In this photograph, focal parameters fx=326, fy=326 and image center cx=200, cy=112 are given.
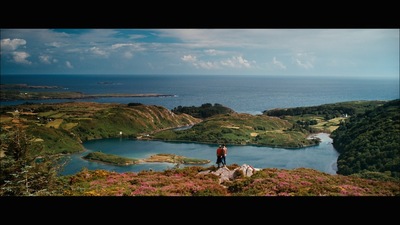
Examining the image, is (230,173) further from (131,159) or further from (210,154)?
(210,154)

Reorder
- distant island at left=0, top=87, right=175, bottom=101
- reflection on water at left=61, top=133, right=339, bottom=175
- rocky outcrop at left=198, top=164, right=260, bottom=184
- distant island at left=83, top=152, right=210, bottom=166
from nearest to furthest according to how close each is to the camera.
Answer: rocky outcrop at left=198, top=164, right=260, bottom=184 < distant island at left=83, top=152, right=210, bottom=166 < reflection on water at left=61, top=133, right=339, bottom=175 < distant island at left=0, top=87, right=175, bottom=101

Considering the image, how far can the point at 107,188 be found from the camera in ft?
33.2

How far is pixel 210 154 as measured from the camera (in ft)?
116

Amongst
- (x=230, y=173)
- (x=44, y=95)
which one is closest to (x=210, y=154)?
(x=44, y=95)

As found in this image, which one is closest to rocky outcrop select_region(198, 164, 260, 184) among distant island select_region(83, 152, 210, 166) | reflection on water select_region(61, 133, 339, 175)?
reflection on water select_region(61, 133, 339, 175)

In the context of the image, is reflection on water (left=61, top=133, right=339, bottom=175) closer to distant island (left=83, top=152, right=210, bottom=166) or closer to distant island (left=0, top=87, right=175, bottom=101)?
distant island (left=83, top=152, right=210, bottom=166)

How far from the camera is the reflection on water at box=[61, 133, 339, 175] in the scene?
102 feet

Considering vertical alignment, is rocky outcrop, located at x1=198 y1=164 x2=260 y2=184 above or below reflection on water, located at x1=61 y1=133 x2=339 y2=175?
above

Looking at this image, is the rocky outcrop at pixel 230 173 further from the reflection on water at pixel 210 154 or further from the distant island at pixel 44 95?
the distant island at pixel 44 95
